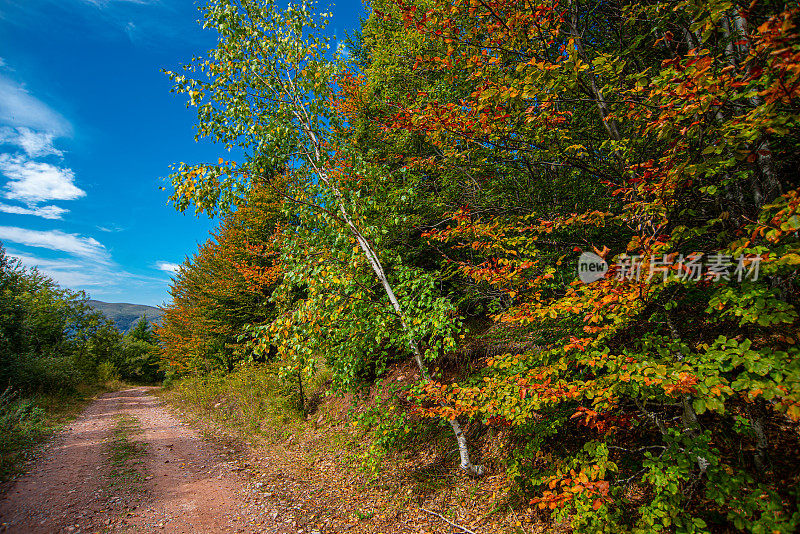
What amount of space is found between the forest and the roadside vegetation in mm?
8527

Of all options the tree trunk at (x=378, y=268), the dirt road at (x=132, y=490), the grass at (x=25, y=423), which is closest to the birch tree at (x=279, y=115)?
the tree trunk at (x=378, y=268)

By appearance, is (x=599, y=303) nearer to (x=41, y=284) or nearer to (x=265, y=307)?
(x=265, y=307)

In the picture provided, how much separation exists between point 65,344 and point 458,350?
2957 cm

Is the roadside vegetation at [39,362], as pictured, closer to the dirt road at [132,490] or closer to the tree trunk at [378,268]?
the dirt road at [132,490]

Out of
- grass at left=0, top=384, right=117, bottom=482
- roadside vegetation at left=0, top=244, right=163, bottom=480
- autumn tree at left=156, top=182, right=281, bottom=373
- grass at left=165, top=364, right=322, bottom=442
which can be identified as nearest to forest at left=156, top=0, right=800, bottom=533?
grass at left=165, top=364, right=322, bottom=442

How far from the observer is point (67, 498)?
5.52m

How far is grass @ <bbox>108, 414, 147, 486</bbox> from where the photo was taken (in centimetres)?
651

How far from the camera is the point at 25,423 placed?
368 inches

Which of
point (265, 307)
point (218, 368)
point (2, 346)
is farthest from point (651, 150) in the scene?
point (2, 346)

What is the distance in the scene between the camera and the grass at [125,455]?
651cm

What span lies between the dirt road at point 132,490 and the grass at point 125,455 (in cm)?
2

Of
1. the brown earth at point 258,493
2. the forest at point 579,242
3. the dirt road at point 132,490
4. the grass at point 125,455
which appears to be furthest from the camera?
the grass at point 125,455

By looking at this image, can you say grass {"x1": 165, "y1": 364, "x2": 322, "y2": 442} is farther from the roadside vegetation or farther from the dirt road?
the roadside vegetation

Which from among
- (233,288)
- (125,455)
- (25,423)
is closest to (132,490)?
(125,455)
